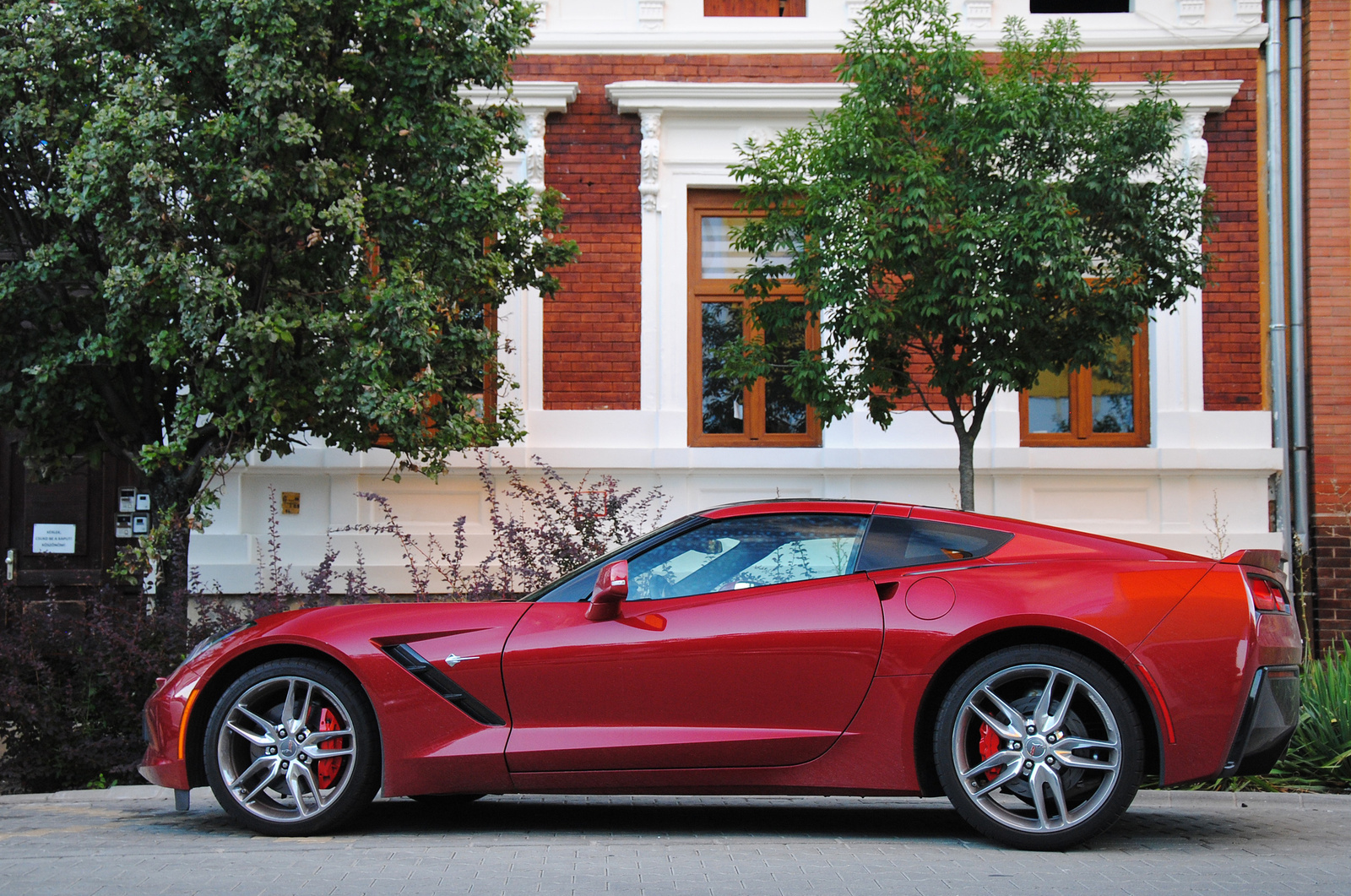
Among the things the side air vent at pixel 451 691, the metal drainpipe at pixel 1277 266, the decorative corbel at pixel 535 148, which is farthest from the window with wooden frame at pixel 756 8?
the side air vent at pixel 451 691

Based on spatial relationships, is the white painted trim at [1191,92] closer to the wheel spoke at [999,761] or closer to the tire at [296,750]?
the wheel spoke at [999,761]

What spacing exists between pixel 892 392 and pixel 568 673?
437 centimetres

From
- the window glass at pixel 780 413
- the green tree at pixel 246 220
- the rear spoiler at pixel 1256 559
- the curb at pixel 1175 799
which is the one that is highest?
the green tree at pixel 246 220

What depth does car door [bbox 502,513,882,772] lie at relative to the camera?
484 centimetres

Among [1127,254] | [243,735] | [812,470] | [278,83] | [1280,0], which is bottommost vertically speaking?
[243,735]

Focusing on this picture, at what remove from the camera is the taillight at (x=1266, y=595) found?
4801 mm

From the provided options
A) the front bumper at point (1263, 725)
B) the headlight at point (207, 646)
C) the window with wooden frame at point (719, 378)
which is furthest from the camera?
the window with wooden frame at point (719, 378)

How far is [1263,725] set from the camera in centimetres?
471

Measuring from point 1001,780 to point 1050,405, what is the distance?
22.6ft

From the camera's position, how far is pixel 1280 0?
36.0 feet

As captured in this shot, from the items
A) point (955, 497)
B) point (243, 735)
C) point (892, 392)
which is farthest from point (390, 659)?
point (955, 497)

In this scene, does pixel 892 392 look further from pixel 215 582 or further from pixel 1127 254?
pixel 215 582

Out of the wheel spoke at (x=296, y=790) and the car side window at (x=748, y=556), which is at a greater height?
the car side window at (x=748, y=556)

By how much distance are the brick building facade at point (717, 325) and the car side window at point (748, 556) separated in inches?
209
